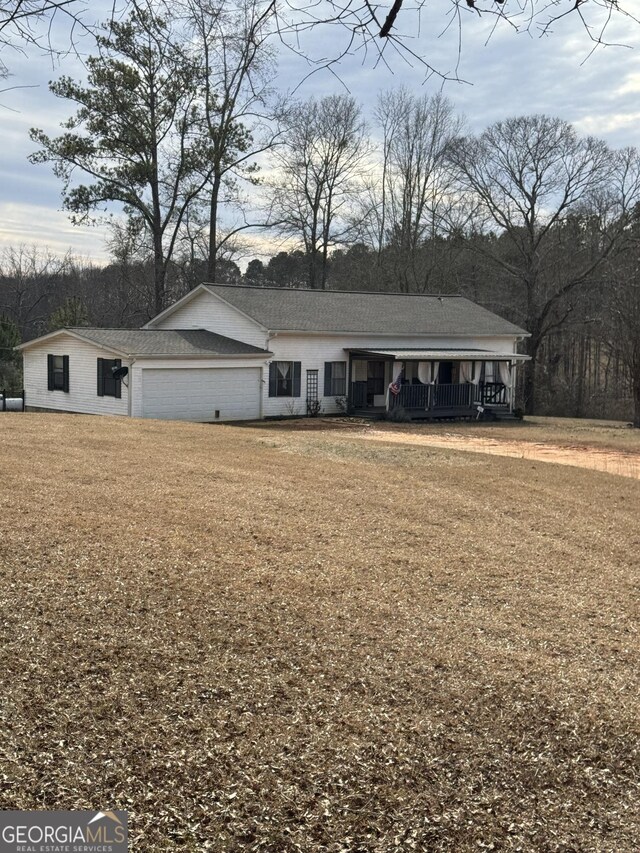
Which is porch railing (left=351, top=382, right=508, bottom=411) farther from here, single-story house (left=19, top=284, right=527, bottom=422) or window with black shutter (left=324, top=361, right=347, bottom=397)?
window with black shutter (left=324, top=361, right=347, bottom=397)

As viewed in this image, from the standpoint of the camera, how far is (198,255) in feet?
139

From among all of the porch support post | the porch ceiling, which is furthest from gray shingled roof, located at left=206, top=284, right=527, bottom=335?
the porch support post

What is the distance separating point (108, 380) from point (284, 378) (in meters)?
5.85

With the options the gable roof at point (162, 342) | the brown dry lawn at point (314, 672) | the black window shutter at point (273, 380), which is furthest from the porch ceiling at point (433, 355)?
the brown dry lawn at point (314, 672)

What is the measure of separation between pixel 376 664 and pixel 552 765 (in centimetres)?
135

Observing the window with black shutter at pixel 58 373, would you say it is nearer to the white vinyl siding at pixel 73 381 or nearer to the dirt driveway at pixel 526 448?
the white vinyl siding at pixel 73 381

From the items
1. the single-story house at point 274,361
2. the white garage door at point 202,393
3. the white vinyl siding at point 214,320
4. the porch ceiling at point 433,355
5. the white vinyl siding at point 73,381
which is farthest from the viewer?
the porch ceiling at point 433,355

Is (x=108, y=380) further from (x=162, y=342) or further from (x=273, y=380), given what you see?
(x=273, y=380)

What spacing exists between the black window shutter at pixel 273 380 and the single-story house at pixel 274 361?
0.04 meters

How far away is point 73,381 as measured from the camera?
Answer: 26750 mm

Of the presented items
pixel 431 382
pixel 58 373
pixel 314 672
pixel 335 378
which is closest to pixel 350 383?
pixel 335 378

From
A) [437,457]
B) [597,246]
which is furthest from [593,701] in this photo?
[597,246]

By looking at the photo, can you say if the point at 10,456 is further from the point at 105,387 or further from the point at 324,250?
the point at 324,250

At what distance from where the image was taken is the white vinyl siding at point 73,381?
25.4m
